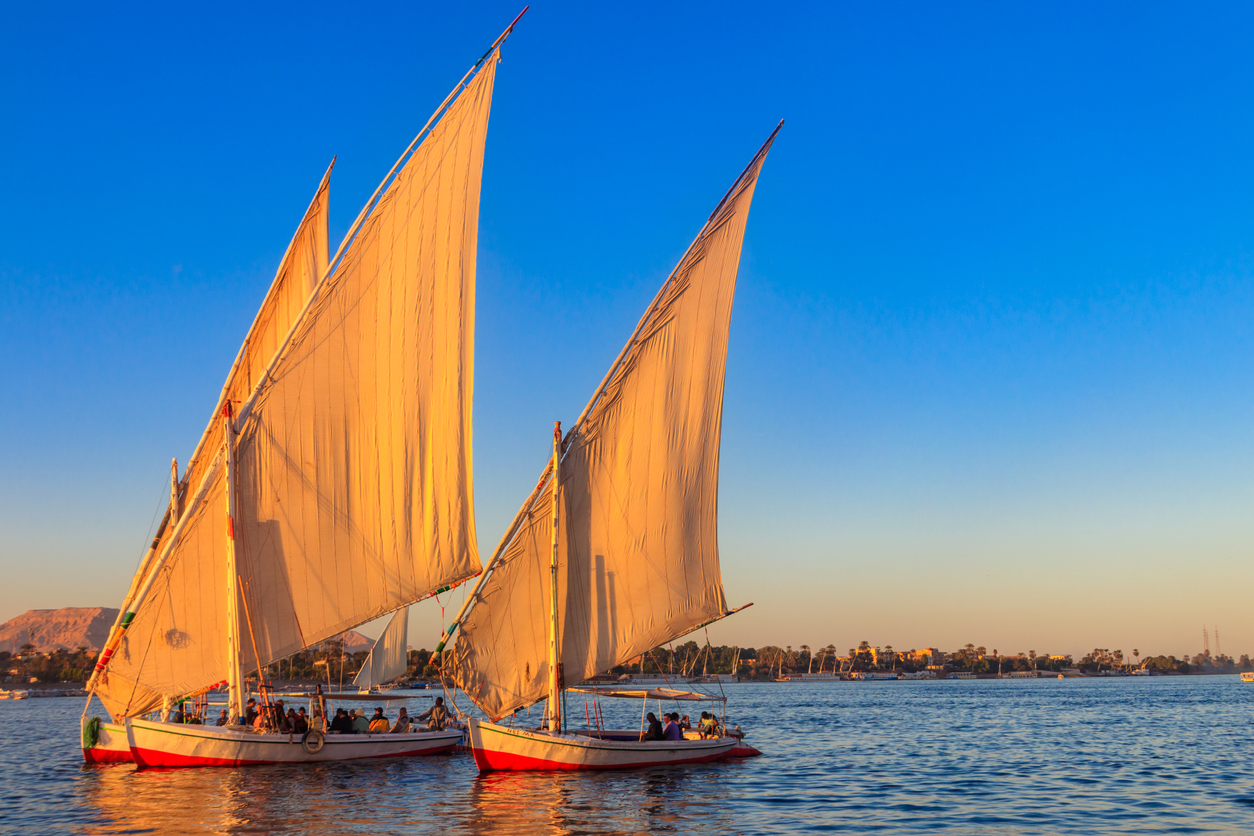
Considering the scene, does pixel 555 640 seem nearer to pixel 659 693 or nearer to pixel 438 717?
pixel 659 693

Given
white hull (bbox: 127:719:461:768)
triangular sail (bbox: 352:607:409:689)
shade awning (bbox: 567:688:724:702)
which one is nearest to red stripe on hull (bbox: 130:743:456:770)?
white hull (bbox: 127:719:461:768)

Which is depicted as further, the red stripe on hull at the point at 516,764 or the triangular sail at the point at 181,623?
the triangular sail at the point at 181,623

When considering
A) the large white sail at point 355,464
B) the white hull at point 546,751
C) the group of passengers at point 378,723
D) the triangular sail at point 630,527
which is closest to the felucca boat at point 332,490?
the large white sail at point 355,464

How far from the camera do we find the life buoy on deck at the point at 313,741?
34000 mm

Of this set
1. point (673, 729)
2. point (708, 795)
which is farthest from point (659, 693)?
point (708, 795)

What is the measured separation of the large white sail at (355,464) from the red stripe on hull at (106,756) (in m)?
2.70

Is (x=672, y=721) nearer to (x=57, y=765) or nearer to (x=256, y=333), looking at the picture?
(x=256, y=333)

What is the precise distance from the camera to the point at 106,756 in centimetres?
3581

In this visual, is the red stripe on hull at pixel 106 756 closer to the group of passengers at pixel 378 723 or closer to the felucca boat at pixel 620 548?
the group of passengers at pixel 378 723

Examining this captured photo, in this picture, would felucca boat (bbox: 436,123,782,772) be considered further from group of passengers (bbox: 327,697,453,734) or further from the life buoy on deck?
group of passengers (bbox: 327,697,453,734)

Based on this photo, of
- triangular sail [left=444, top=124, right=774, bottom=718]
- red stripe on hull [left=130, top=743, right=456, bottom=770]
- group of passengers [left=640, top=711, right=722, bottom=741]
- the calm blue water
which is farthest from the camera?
group of passengers [left=640, top=711, right=722, bottom=741]

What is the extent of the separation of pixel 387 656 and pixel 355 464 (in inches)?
1116

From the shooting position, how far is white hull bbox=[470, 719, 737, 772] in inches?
1227

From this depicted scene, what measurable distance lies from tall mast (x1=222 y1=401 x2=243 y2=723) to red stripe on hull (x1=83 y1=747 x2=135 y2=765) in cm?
583
